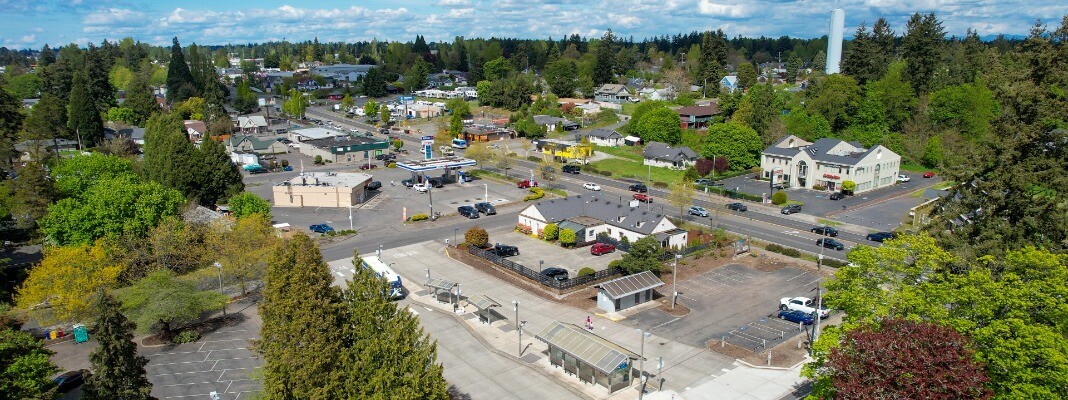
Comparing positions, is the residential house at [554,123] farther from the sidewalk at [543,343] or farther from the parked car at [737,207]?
the sidewalk at [543,343]

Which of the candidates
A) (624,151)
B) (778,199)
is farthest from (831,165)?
(624,151)

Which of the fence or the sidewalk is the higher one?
the fence

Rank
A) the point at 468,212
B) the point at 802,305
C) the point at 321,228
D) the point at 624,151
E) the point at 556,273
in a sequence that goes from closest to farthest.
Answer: the point at 802,305 < the point at 556,273 < the point at 321,228 < the point at 468,212 < the point at 624,151

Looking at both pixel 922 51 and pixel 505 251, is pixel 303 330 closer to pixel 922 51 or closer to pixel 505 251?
pixel 505 251

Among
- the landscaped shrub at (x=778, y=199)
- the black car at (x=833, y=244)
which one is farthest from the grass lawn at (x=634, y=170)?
the black car at (x=833, y=244)

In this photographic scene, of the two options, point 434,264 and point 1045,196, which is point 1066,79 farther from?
point 434,264

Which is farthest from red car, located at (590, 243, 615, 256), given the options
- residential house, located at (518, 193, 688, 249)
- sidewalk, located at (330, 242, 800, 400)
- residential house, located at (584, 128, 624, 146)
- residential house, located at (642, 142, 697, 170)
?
residential house, located at (584, 128, 624, 146)

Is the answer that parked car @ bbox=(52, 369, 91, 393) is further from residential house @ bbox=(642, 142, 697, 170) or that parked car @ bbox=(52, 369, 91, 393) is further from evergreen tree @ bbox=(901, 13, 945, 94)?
evergreen tree @ bbox=(901, 13, 945, 94)
